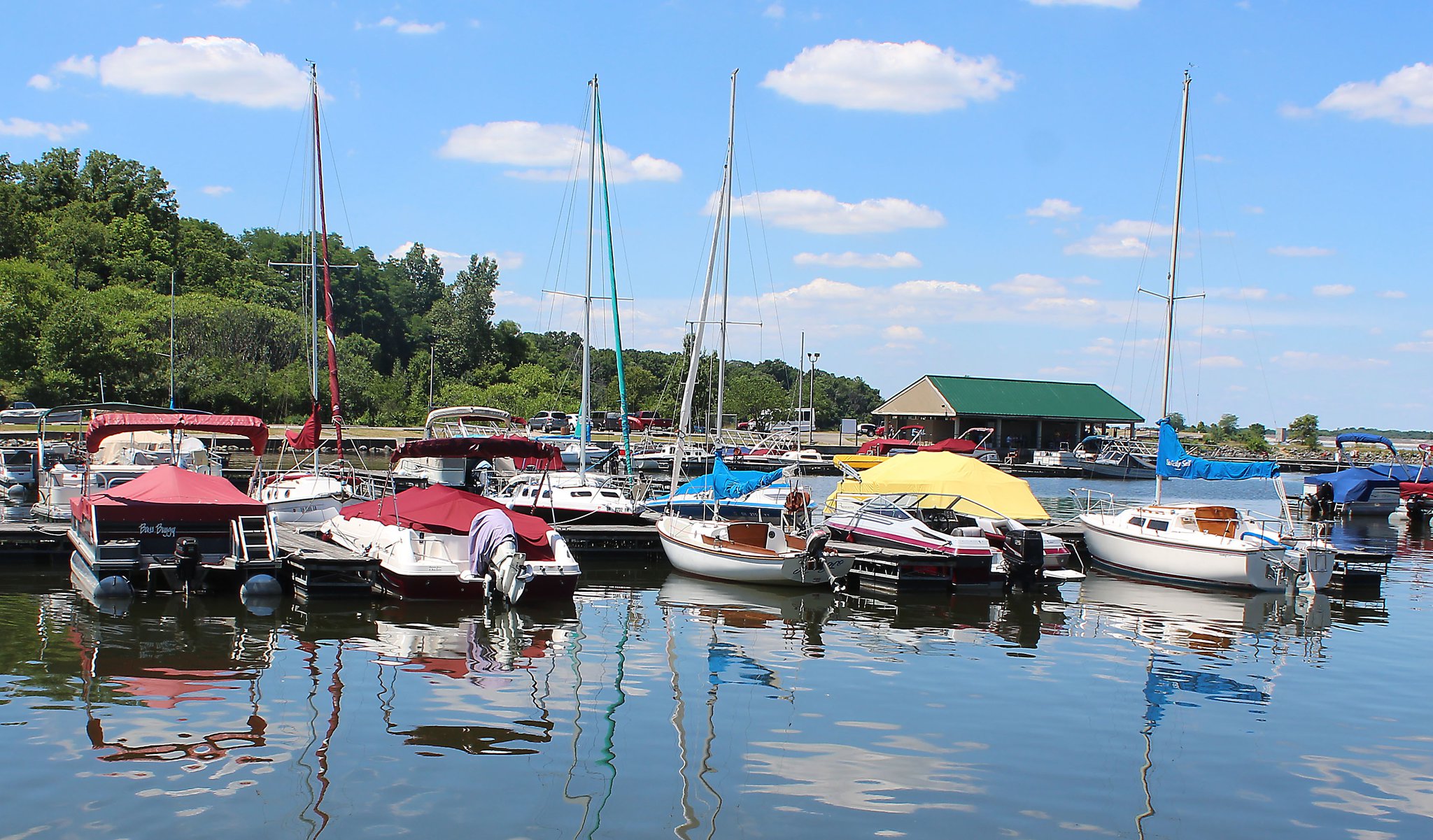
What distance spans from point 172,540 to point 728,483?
1556 cm

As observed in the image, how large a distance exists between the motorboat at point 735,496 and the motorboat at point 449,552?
8378 mm

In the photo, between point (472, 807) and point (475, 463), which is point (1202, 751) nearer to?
point (472, 807)

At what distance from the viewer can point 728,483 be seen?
3291 centimetres

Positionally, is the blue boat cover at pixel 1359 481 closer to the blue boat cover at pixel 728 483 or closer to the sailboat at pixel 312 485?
the blue boat cover at pixel 728 483

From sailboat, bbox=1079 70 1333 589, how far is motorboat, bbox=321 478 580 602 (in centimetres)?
1592

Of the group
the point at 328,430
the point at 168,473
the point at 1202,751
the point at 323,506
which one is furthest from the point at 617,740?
the point at 328,430

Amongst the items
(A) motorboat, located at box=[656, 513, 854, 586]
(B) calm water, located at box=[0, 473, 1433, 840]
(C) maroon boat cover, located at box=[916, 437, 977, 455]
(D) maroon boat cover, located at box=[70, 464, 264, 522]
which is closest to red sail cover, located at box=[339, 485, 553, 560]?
(B) calm water, located at box=[0, 473, 1433, 840]

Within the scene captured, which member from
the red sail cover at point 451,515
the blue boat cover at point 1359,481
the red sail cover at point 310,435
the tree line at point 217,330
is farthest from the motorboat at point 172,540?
the blue boat cover at point 1359,481

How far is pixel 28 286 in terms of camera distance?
78062mm

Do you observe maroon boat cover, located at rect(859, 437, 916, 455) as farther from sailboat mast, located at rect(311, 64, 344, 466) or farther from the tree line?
sailboat mast, located at rect(311, 64, 344, 466)

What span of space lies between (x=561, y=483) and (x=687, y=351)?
63.0 meters

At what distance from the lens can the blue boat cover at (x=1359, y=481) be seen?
5200cm

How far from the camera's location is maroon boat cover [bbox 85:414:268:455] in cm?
2961

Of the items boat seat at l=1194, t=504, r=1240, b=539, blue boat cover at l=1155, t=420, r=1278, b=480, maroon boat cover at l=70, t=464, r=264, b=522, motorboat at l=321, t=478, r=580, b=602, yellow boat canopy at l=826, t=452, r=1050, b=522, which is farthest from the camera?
blue boat cover at l=1155, t=420, r=1278, b=480
